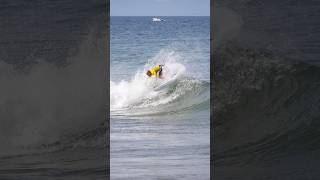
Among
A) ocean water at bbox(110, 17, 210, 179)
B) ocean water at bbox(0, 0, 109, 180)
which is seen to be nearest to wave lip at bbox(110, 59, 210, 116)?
ocean water at bbox(110, 17, 210, 179)

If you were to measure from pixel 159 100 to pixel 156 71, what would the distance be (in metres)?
0.95

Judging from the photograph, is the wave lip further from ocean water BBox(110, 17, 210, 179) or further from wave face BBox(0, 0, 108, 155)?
wave face BBox(0, 0, 108, 155)

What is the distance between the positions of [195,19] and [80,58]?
11657mm

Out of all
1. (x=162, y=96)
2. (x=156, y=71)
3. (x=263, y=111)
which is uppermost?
(x=156, y=71)

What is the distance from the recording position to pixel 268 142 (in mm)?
3260

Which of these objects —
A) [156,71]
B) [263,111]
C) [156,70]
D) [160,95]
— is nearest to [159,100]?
[160,95]

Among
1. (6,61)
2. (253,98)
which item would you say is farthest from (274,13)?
(6,61)

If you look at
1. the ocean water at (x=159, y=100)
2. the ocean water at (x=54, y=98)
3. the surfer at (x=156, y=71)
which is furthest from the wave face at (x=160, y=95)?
the ocean water at (x=54, y=98)

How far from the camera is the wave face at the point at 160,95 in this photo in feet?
37.4

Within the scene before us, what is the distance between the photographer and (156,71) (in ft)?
40.3

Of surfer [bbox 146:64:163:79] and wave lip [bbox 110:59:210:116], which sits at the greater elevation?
→ surfer [bbox 146:64:163:79]

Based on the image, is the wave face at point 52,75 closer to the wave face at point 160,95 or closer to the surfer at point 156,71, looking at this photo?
the wave face at point 160,95

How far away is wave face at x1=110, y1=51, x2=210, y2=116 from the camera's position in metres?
11.4

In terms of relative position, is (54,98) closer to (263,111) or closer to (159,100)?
(263,111)
